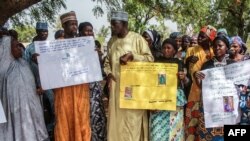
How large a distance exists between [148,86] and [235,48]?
4.00 ft

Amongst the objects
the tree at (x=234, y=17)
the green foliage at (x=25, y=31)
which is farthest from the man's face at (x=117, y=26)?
the tree at (x=234, y=17)

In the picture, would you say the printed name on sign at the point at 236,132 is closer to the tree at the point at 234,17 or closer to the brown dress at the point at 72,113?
the brown dress at the point at 72,113

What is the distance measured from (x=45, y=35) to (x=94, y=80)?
1780 mm

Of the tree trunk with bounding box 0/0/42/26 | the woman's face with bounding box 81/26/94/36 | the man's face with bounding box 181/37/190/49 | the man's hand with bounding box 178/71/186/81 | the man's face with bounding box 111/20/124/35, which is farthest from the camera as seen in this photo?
the man's face with bounding box 181/37/190/49

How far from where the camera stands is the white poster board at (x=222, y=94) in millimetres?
5203

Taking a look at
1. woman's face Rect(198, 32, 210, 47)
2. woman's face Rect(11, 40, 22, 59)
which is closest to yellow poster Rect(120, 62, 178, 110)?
woman's face Rect(198, 32, 210, 47)

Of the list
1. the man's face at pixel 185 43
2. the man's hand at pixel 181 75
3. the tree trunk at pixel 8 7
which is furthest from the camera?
the man's face at pixel 185 43

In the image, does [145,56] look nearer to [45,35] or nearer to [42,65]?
[42,65]

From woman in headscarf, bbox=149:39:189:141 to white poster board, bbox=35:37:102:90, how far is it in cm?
83

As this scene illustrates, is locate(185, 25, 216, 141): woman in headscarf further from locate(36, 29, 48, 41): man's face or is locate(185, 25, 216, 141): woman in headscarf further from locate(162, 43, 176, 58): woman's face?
locate(36, 29, 48, 41): man's face

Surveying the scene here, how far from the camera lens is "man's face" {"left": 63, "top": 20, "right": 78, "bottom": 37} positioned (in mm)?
5434

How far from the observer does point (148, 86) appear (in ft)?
17.9

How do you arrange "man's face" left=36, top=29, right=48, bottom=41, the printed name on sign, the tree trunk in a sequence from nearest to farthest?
the printed name on sign → the tree trunk → "man's face" left=36, top=29, right=48, bottom=41

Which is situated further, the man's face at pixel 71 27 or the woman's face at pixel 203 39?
the woman's face at pixel 203 39
